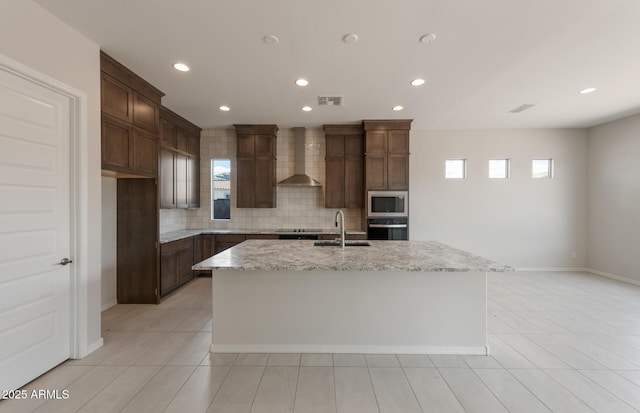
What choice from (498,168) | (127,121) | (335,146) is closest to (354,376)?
(127,121)

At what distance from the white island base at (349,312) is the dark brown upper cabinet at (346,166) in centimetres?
284

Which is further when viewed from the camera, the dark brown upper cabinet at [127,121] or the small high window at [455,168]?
the small high window at [455,168]

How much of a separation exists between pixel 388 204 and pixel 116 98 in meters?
4.16

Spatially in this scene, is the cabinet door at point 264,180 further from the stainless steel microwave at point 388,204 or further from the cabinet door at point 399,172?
the cabinet door at point 399,172

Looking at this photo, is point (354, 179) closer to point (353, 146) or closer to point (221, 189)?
point (353, 146)

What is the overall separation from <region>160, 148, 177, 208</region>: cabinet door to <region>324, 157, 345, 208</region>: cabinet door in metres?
2.70

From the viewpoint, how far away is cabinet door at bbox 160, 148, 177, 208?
407cm

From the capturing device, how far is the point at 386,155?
4895mm

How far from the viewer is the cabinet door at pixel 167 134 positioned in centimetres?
414

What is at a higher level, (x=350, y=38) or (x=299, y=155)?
(x=350, y=38)

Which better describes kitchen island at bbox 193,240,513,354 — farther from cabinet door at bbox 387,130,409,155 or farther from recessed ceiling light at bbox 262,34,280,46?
cabinet door at bbox 387,130,409,155

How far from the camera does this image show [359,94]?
12.1ft

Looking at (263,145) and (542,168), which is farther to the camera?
(542,168)

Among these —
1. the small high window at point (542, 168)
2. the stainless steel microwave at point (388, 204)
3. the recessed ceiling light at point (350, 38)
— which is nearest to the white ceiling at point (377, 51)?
the recessed ceiling light at point (350, 38)
